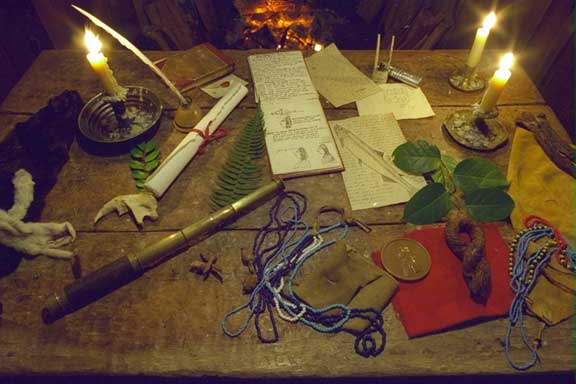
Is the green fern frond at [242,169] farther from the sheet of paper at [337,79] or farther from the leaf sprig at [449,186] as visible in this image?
the leaf sprig at [449,186]

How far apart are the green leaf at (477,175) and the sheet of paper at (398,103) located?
1.04 ft

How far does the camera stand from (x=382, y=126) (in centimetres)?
137

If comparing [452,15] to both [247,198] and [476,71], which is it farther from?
[247,198]

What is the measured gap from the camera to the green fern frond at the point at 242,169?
1172 mm

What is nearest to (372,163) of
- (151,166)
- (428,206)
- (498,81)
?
(428,206)

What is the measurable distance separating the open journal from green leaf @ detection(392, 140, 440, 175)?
0.64 ft

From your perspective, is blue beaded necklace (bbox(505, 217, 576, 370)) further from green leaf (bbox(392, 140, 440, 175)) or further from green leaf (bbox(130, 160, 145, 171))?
green leaf (bbox(130, 160, 145, 171))

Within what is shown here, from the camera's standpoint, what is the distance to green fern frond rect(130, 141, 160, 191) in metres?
1.20

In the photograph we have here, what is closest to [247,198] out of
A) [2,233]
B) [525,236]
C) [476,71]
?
[2,233]

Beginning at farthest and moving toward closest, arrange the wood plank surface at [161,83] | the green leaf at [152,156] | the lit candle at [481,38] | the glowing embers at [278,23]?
the glowing embers at [278,23], the wood plank surface at [161,83], the lit candle at [481,38], the green leaf at [152,156]

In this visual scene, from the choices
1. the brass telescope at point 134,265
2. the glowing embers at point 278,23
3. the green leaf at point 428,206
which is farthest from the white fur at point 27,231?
the glowing embers at point 278,23

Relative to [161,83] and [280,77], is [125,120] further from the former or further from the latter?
[280,77]

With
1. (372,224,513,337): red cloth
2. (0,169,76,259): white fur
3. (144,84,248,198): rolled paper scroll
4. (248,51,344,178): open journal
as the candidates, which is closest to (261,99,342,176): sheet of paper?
(248,51,344,178): open journal

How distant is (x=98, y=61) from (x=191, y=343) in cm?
87
